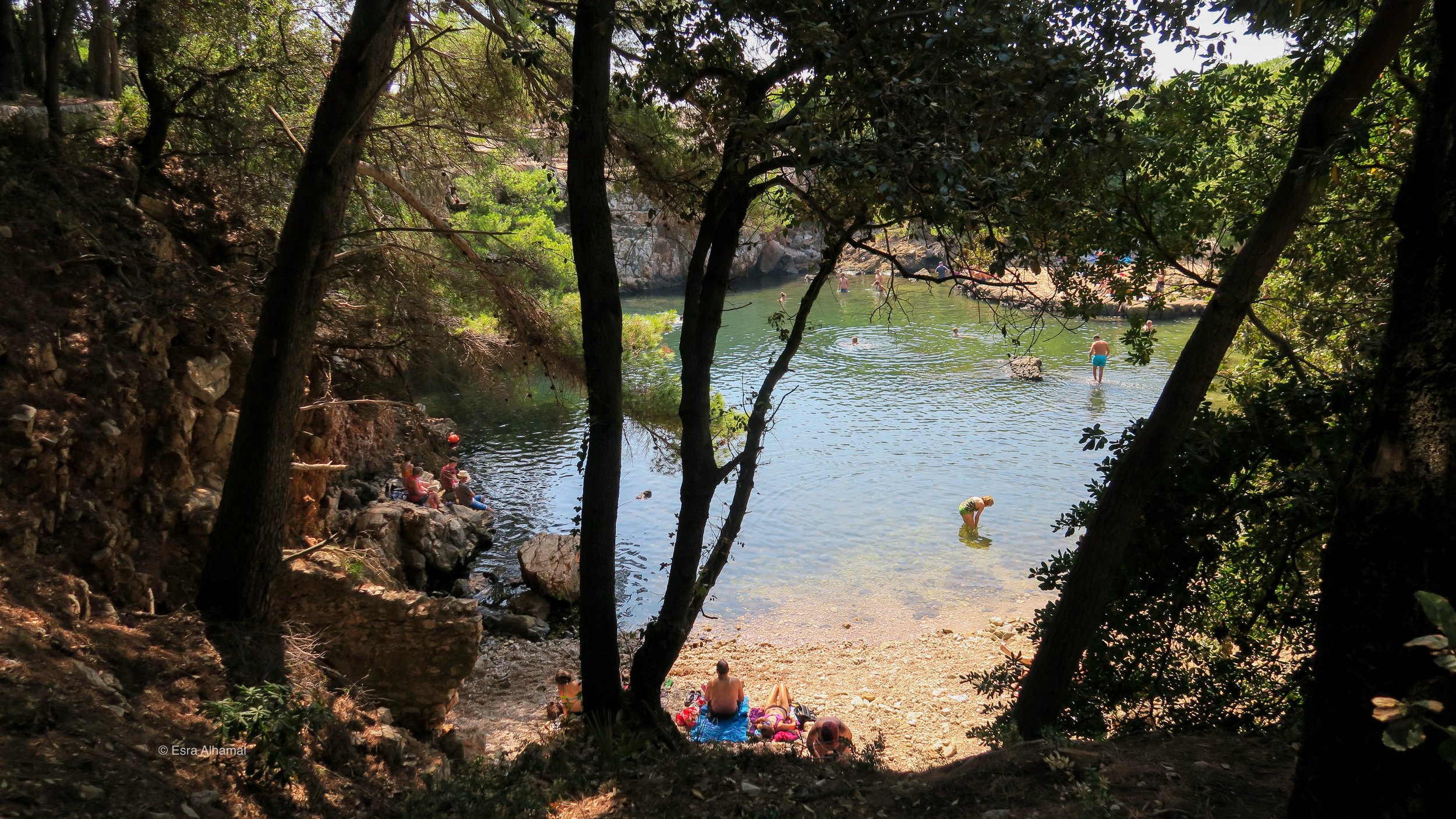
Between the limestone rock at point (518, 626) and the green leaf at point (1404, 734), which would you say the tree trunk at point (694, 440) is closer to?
the green leaf at point (1404, 734)

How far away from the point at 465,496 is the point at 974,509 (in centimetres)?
920

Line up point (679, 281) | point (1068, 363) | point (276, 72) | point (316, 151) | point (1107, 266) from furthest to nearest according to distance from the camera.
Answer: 1. point (679, 281)
2. point (1068, 363)
3. point (276, 72)
4. point (1107, 266)
5. point (316, 151)

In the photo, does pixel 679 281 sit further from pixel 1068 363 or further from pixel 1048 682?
pixel 1048 682

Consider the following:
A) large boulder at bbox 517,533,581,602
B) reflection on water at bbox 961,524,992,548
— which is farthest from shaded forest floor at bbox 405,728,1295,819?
reflection on water at bbox 961,524,992,548

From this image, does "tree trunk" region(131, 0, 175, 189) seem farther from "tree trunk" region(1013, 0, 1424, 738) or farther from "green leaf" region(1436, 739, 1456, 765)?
"green leaf" region(1436, 739, 1456, 765)

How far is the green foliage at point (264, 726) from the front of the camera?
385 centimetres

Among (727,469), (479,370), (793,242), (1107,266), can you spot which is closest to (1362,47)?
(1107,266)

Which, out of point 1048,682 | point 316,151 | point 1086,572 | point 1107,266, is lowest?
point 1048,682

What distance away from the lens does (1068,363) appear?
80.7ft

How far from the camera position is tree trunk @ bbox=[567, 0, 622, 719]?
16.9ft

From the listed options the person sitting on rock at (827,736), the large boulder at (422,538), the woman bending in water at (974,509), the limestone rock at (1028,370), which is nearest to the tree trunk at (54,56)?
the large boulder at (422,538)

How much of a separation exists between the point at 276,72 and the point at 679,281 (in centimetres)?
3319

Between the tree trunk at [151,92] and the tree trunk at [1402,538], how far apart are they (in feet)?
26.6

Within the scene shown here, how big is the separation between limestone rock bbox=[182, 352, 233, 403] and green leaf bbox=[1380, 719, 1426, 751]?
7.22 m
